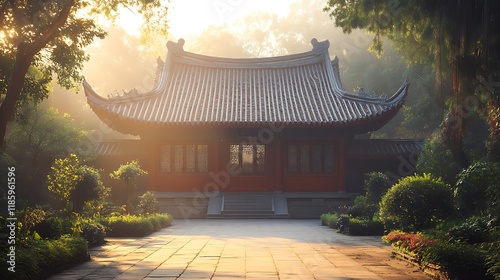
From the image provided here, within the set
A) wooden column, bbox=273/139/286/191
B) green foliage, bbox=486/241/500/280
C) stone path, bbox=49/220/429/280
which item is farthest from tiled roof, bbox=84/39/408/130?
green foliage, bbox=486/241/500/280

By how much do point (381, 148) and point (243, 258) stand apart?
52.7 ft

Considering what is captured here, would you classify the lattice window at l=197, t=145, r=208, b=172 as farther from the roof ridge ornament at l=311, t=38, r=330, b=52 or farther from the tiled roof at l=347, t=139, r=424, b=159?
the roof ridge ornament at l=311, t=38, r=330, b=52

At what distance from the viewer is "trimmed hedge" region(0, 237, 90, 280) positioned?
7171 millimetres

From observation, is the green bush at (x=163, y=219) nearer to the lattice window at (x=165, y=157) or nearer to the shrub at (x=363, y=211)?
the lattice window at (x=165, y=157)

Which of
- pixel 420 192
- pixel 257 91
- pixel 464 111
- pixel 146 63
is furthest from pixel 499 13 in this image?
pixel 146 63

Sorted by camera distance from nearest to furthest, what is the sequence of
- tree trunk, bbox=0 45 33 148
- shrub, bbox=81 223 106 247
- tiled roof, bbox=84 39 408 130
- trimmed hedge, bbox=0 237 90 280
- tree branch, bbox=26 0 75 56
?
trimmed hedge, bbox=0 237 90 280 → tree trunk, bbox=0 45 33 148 → tree branch, bbox=26 0 75 56 → shrub, bbox=81 223 106 247 → tiled roof, bbox=84 39 408 130

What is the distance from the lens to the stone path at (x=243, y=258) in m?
8.62

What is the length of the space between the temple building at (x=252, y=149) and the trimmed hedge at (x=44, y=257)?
45.6ft

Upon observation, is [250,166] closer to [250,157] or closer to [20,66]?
[250,157]

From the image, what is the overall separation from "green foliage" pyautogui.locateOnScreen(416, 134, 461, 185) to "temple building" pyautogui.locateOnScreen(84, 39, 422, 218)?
3.08 metres

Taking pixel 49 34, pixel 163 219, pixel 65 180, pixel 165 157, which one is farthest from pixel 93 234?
pixel 165 157

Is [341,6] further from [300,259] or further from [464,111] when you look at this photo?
[300,259]

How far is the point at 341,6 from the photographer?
14367 millimetres

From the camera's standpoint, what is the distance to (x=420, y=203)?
11.8 metres
